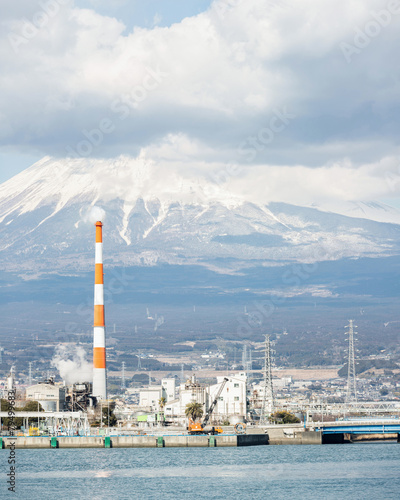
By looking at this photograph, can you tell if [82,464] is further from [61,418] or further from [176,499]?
[61,418]

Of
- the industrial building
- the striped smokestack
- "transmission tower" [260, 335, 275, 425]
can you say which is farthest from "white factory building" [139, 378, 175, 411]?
the striped smokestack

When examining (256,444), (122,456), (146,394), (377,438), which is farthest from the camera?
(146,394)

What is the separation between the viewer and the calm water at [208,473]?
65188 millimetres

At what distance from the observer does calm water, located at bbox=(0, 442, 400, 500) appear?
65.2m

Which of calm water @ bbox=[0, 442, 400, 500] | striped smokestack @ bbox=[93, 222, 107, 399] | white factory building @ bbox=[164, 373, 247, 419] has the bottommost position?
calm water @ bbox=[0, 442, 400, 500]

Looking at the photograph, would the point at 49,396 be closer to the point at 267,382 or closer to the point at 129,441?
the point at 129,441

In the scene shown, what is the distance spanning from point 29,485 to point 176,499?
39.4ft

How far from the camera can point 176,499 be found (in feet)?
206

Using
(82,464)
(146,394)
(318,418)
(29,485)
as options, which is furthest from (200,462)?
(146,394)

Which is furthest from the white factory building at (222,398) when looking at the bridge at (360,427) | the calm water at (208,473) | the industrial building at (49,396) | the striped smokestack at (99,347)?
the calm water at (208,473)

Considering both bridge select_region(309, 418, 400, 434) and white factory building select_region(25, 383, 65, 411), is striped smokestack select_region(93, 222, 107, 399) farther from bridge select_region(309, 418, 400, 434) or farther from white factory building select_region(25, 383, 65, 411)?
bridge select_region(309, 418, 400, 434)

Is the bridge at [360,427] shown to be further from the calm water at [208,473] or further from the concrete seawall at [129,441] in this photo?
the calm water at [208,473]

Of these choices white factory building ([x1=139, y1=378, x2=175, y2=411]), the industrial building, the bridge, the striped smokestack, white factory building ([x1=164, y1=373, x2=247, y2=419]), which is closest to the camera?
the bridge

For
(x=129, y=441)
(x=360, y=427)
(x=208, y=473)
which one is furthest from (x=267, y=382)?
(x=208, y=473)
